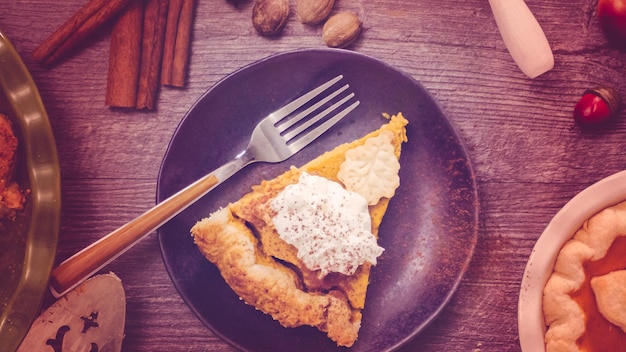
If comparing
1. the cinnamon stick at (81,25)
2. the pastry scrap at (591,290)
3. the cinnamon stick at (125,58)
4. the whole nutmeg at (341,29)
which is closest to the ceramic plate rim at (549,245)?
the pastry scrap at (591,290)

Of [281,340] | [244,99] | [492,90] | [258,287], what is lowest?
[281,340]

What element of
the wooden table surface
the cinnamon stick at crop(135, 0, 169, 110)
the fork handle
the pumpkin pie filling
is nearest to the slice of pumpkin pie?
the fork handle

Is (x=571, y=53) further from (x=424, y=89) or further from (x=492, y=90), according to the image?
(x=424, y=89)

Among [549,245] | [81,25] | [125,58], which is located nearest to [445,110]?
[549,245]

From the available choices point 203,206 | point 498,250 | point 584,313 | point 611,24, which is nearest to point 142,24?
point 203,206

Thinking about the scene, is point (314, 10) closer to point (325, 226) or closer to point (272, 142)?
point (272, 142)

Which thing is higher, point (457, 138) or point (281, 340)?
point (457, 138)
